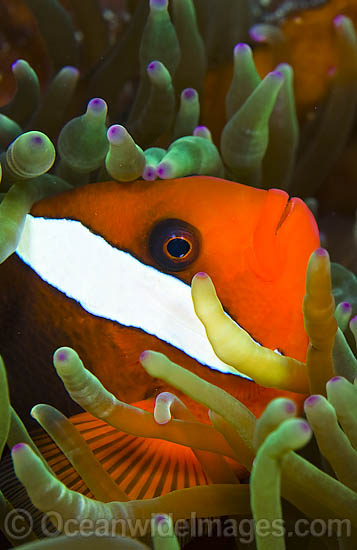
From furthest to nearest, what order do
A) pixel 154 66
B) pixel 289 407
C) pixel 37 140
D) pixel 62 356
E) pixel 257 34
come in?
pixel 257 34 → pixel 154 66 → pixel 37 140 → pixel 62 356 → pixel 289 407

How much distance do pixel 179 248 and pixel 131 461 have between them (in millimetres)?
323

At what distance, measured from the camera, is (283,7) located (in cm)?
165

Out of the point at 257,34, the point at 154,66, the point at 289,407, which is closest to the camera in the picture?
the point at 289,407

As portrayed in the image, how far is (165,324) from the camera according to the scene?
951 millimetres

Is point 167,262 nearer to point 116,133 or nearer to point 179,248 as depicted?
point 179,248

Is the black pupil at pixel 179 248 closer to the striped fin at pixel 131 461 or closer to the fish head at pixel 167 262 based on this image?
the fish head at pixel 167 262

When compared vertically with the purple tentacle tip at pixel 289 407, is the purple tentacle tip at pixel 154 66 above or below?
above

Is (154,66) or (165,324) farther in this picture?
(154,66)

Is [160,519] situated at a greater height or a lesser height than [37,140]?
lesser

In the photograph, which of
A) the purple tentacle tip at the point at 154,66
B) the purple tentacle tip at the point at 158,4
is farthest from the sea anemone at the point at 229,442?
the purple tentacle tip at the point at 158,4

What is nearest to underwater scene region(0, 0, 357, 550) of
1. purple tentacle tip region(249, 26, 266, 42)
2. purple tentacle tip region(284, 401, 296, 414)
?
purple tentacle tip region(284, 401, 296, 414)

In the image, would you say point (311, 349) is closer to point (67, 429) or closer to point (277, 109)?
point (67, 429)

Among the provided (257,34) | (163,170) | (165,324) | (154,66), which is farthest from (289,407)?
(257,34)

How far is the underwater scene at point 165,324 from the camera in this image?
706 millimetres
